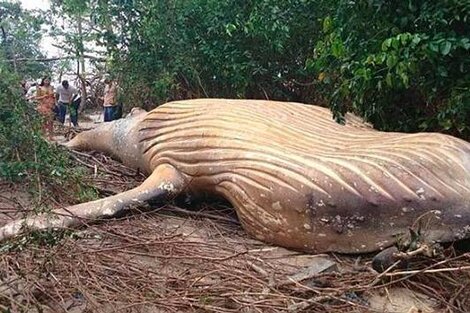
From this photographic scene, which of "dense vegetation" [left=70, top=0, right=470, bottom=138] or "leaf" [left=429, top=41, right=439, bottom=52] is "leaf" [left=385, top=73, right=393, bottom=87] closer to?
"dense vegetation" [left=70, top=0, right=470, bottom=138]

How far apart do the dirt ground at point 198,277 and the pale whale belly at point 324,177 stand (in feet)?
0.62

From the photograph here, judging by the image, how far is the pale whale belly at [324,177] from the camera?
3.91 meters

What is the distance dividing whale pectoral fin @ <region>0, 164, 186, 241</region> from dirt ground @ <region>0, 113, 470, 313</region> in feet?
0.56

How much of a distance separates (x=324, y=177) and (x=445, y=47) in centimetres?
122

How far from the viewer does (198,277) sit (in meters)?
3.63

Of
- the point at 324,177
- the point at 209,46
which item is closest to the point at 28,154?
the point at 324,177

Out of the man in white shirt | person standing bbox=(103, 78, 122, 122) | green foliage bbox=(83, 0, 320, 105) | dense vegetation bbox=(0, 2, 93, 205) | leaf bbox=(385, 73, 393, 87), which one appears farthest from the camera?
the man in white shirt

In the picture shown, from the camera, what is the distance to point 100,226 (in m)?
4.64

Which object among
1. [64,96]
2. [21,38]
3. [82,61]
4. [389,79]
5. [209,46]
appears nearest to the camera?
[389,79]

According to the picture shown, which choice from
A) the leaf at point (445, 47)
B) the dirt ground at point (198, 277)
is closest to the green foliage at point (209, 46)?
the leaf at point (445, 47)

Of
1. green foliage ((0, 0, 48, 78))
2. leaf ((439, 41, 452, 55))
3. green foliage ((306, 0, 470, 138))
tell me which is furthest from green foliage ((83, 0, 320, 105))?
leaf ((439, 41, 452, 55))

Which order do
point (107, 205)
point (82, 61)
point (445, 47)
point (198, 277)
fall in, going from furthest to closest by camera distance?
1. point (82, 61)
2. point (107, 205)
3. point (445, 47)
4. point (198, 277)

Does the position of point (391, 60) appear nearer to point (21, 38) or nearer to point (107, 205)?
point (107, 205)

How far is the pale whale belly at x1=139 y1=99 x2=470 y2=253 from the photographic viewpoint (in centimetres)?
391
